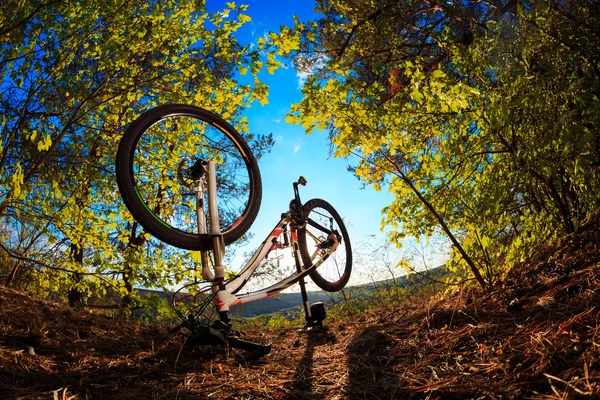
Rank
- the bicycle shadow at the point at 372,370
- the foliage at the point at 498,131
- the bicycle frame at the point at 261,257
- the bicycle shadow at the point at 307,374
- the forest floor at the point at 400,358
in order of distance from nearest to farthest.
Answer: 1. the forest floor at the point at 400,358
2. the bicycle shadow at the point at 372,370
3. the bicycle shadow at the point at 307,374
4. the foliage at the point at 498,131
5. the bicycle frame at the point at 261,257

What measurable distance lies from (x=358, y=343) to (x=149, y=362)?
1.42m

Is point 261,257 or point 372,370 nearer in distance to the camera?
point 372,370

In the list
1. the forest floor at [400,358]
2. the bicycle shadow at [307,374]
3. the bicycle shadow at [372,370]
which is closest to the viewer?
the forest floor at [400,358]

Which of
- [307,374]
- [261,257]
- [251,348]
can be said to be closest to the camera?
[307,374]

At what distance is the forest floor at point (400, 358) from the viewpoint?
4.35 feet

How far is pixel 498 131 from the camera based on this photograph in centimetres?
246

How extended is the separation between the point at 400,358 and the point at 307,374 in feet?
1.74

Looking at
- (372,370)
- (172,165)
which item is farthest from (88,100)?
(372,370)

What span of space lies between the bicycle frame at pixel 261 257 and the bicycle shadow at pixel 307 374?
1.79ft

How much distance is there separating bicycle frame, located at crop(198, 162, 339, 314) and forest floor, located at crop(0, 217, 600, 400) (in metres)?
0.43

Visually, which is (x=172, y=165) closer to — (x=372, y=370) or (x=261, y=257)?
(x=261, y=257)

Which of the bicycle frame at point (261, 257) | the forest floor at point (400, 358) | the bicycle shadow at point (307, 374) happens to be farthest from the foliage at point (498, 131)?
the bicycle shadow at point (307, 374)

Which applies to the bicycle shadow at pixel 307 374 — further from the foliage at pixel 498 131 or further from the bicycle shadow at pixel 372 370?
the foliage at pixel 498 131

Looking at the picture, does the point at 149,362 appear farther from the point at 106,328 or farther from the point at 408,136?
the point at 408,136
